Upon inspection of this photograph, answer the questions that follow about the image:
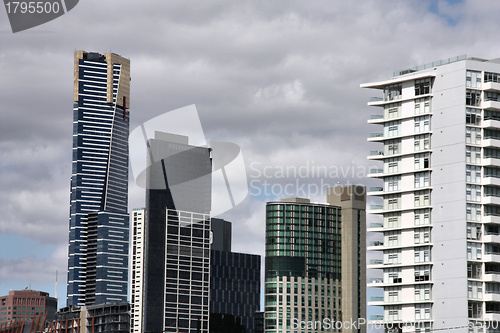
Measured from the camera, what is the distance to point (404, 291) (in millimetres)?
157375

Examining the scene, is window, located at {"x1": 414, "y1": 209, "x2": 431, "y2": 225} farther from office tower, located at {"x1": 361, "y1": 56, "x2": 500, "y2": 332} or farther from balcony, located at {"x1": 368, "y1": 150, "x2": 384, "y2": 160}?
balcony, located at {"x1": 368, "y1": 150, "x2": 384, "y2": 160}

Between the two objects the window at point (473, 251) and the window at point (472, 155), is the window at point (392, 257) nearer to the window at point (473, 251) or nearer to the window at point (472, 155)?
the window at point (473, 251)

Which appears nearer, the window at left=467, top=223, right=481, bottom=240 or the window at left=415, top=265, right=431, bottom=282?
the window at left=467, top=223, right=481, bottom=240

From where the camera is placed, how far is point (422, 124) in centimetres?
16100

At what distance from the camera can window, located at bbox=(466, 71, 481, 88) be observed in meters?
157

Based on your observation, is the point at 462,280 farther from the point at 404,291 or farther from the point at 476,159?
the point at 476,159

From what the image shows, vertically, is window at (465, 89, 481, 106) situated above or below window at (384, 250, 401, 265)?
above

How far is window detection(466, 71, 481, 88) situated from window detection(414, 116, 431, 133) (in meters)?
9.20

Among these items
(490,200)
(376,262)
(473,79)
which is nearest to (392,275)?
(376,262)

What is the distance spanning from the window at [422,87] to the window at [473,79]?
6.98 meters

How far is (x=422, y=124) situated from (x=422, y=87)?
658 cm

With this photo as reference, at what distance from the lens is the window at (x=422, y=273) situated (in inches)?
6083

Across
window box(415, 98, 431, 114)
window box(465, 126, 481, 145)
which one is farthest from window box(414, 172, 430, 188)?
window box(415, 98, 431, 114)

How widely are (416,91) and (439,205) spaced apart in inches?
834
